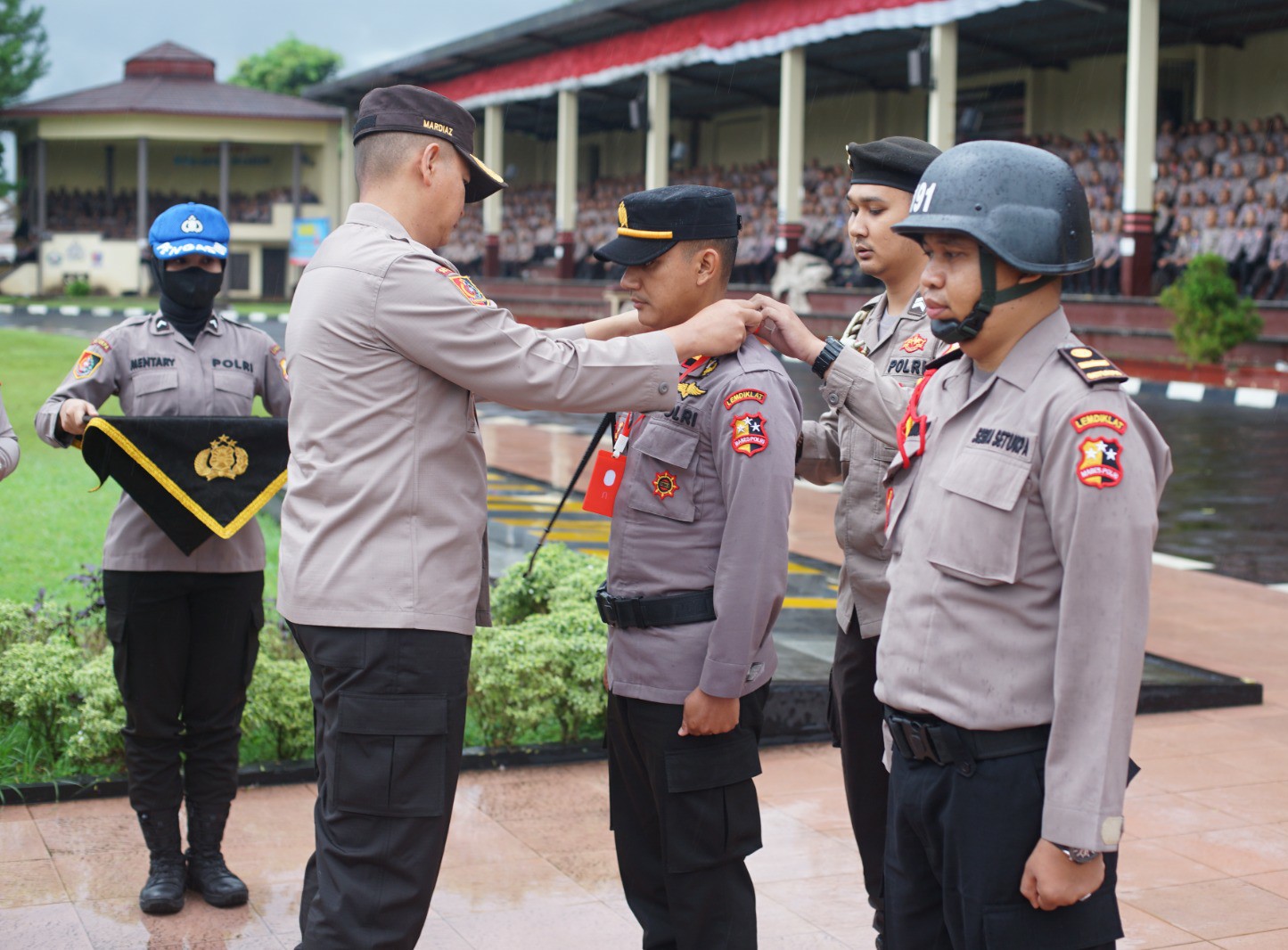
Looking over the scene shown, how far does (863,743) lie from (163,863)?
183 cm

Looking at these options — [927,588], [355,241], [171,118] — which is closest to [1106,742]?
[927,588]

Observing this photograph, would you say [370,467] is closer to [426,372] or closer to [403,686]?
[426,372]

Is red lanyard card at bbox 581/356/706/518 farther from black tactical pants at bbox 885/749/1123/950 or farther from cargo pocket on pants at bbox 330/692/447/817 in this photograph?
black tactical pants at bbox 885/749/1123/950

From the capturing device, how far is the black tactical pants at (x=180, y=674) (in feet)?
12.6

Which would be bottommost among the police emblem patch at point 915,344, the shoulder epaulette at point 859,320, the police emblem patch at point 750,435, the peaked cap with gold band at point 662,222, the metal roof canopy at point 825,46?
the police emblem patch at point 750,435

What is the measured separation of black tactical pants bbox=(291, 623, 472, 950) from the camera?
8.98 feet

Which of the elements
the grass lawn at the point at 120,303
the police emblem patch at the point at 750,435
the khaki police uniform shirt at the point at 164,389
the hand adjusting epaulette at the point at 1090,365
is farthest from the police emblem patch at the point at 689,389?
the grass lawn at the point at 120,303

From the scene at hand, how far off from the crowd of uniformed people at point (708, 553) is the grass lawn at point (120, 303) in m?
38.9

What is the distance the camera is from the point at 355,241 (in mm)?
2822

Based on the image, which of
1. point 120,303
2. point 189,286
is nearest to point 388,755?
point 189,286

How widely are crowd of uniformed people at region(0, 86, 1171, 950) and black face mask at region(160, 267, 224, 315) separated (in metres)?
0.02

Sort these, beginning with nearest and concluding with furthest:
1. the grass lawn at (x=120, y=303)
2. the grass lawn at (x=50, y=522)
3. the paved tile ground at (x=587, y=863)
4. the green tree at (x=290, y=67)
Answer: the paved tile ground at (x=587, y=863) → the grass lawn at (x=50, y=522) → the grass lawn at (x=120, y=303) → the green tree at (x=290, y=67)

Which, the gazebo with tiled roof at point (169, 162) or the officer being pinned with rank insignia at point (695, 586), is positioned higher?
the gazebo with tiled roof at point (169, 162)

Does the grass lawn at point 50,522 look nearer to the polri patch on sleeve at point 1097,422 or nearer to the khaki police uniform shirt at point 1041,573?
the khaki police uniform shirt at point 1041,573
